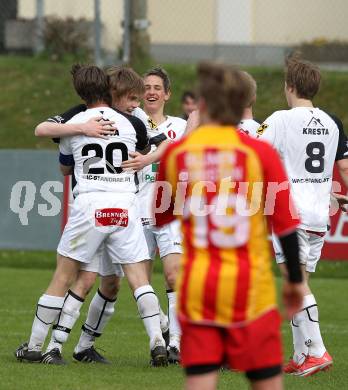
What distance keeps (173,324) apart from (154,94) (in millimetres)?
1834

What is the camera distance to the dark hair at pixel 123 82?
27.7 ft

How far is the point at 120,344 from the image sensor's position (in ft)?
32.5

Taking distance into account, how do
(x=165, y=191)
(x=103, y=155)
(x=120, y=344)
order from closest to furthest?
(x=165, y=191)
(x=103, y=155)
(x=120, y=344)

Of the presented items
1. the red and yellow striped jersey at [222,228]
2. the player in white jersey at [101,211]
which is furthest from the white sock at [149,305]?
the red and yellow striped jersey at [222,228]

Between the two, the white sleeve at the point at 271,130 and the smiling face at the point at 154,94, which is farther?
the smiling face at the point at 154,94

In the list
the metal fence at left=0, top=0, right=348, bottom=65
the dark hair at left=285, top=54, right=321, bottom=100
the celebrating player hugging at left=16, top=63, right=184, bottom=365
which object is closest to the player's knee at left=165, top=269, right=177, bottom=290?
the celebrating player hugging at left=16, top=63, right=184, bottom=365

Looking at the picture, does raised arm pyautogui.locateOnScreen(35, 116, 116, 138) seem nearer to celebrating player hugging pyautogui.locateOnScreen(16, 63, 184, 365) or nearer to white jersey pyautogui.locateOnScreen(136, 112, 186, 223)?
celebrating player hugging pyautogui.locateOnScreen(16, 63, 184, 365)

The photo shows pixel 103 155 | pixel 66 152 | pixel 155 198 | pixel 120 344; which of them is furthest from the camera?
pixel 120 344

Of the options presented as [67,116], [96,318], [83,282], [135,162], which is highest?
[67,116]

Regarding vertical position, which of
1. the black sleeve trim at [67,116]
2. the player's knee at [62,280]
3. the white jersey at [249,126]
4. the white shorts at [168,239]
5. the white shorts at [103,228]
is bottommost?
the player's knee at [62,280]

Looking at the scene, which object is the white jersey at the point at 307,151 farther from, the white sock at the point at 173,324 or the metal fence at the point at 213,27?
the metal fence at the point at 213,27

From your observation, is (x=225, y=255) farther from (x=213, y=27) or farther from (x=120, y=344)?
(x=213, y=27)

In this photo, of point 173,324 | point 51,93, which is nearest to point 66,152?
point 173,324

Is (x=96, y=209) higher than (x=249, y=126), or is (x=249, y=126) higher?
(x=249, y=126)
